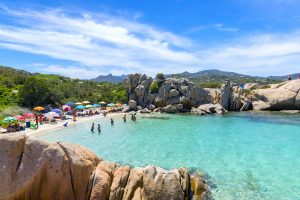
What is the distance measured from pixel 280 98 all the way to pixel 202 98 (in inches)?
690

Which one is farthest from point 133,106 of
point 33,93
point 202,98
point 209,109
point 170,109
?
point 33,93

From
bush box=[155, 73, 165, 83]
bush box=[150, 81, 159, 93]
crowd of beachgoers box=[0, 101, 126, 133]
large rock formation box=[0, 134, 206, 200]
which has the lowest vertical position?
crowd of beachgoers box=[0, 101, 126, 133]

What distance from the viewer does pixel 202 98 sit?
6706 centimetres

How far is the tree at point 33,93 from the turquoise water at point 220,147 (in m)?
19.1

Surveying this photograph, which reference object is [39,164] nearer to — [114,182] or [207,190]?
[114,182]

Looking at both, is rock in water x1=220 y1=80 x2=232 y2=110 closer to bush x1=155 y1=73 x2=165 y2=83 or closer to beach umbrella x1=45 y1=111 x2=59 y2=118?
bush x1=155 y1=73 x2=165 y2=83

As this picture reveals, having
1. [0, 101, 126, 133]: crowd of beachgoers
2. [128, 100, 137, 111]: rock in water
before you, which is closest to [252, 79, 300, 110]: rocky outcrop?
[128, 100, 137, 111]: rock in water

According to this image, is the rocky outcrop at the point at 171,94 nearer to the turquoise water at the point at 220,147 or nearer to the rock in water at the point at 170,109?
the rock in water at the point at 170,109

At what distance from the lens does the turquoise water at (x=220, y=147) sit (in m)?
20.7

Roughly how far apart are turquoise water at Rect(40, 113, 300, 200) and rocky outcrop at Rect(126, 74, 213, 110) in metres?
12.9

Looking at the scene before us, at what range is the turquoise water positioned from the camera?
20677 millimetres

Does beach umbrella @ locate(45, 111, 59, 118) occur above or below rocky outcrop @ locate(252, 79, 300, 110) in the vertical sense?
below

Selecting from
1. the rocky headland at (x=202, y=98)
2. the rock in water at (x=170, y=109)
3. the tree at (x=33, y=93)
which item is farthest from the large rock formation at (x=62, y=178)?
the tree at (x=33, y=93)

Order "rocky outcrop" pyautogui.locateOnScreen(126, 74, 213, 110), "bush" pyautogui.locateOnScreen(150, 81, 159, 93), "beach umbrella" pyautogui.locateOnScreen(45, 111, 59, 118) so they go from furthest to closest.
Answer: "bush" pyautogui.locateOnScreen(150, 81, 159, 93) → "rocky outcrop" pyautogui.locateOnScreen(126, 74, 213, 110) → "beach umbrella" pyautogui.locateOnScreen(45, 111, 59, 118)
